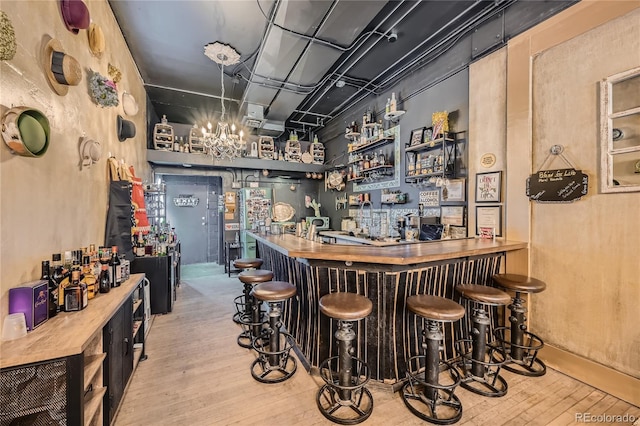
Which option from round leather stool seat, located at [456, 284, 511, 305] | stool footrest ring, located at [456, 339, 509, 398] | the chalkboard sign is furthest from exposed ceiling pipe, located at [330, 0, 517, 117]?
stool footrest ring, located at [456, 339, 509, 398]

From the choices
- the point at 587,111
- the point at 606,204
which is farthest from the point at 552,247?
the point at 587,111

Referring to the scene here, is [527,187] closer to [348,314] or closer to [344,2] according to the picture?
[348,314]

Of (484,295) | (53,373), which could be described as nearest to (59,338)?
(53,373)

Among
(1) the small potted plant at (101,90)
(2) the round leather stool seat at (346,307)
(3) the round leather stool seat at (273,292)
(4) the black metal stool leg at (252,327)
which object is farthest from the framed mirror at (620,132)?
(1) the small potted plant at (101,90)

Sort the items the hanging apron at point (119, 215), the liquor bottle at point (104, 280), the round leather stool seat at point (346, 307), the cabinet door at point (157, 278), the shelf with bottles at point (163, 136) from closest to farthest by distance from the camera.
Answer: the round leather stool seat at point (346, 307) → the liquor bottle at point (104, 280) → the hanging apron at point (119, 215) → the cabinet door at point (157, 278) → the shelf with bottles at point (163, 136)

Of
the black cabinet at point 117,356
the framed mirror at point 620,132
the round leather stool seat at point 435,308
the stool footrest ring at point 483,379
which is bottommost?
the stool footrest ring at point 483,379

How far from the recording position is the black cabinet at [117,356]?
1.64 meters

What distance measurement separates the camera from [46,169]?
5.40 ft

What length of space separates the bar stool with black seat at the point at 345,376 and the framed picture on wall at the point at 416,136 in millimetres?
2803

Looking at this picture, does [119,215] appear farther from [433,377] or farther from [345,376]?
[433,377]

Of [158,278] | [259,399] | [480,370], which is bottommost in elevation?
[259,399]

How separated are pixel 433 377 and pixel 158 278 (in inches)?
141

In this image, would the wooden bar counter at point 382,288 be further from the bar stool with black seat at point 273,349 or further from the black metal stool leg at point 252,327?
the black metal stool leg at point 252,327

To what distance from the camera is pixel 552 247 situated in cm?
Answer: 250
